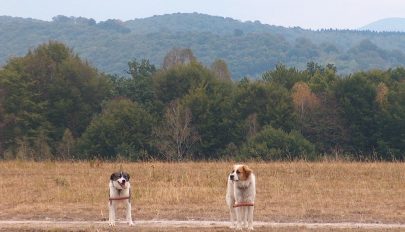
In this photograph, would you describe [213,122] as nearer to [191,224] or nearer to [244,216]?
[191,224]

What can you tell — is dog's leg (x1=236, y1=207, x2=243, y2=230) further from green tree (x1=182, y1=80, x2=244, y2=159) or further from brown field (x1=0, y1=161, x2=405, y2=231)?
green tree (x1=182, y1=80, x2=244, y2=159)

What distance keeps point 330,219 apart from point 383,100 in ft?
139

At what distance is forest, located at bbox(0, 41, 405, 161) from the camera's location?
54.8 metres

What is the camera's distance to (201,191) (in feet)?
74.5

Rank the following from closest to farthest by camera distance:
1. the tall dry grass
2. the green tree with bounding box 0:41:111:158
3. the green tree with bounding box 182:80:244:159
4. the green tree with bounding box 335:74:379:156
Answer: the tall dry grass, the green tree with bounding box 182:80:244:159, the green tree with bounding box 335:74:379:156, the green tree with bounding box 0:41:111:158

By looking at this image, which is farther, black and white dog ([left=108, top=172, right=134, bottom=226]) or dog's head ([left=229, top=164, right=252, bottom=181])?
black and white dog ([left=108, top=172, right=134, bottom=226])

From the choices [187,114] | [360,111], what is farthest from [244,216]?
[360,111]

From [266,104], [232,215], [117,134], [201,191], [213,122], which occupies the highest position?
[232,215]

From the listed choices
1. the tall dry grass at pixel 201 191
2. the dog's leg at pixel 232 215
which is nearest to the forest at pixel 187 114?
the tall dry grass at pixel 201 191

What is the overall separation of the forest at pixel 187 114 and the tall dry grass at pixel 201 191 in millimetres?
21525

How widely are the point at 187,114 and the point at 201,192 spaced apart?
3317cm

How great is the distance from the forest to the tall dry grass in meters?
21.5

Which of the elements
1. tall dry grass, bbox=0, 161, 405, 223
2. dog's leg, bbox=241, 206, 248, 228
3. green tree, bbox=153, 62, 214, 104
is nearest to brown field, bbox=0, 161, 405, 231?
tall dry grass, bbox=0, 161, 405, 223

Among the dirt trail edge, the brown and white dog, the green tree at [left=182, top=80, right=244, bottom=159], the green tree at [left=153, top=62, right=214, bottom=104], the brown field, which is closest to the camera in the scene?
the brown and white dog
